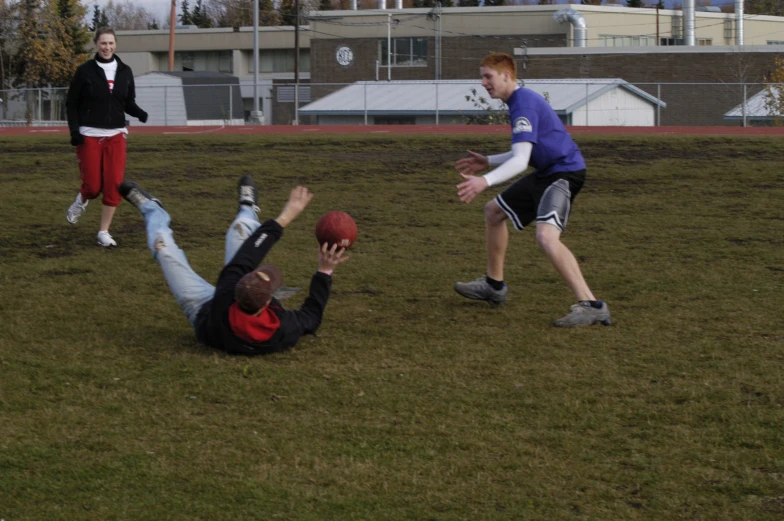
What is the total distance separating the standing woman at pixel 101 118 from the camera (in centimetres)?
1048

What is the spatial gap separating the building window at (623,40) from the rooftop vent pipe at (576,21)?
206 inches

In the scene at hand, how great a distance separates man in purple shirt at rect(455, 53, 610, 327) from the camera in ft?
24.6

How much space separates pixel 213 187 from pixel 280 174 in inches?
54.9

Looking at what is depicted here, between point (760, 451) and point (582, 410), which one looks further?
point (582, 410)

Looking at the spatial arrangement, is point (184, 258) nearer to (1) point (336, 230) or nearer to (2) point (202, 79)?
(1) point (336, 230)

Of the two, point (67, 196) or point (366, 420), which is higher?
point (67, 196)

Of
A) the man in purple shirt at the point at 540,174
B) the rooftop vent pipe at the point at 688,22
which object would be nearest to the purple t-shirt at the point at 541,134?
the man in purple shirt at the point at 540,174

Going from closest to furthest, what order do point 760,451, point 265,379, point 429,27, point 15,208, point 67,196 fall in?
point 760,451 → point 265,379 → point 15,208 → point 67,196 → point 429,27

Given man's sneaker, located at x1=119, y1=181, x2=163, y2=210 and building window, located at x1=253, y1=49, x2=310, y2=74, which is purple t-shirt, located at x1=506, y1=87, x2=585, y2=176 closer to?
man's sneaker, located at x1=119, y1=181, x2=163, y2=210

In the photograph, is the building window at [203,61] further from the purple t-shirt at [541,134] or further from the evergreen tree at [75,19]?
the purple t-shirt at [541,134]

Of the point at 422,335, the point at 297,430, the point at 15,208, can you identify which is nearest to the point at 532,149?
the point at 422,335

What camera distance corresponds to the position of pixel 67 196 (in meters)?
14.5

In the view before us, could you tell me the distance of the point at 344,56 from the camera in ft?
239

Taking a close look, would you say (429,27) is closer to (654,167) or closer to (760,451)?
(654,167)
